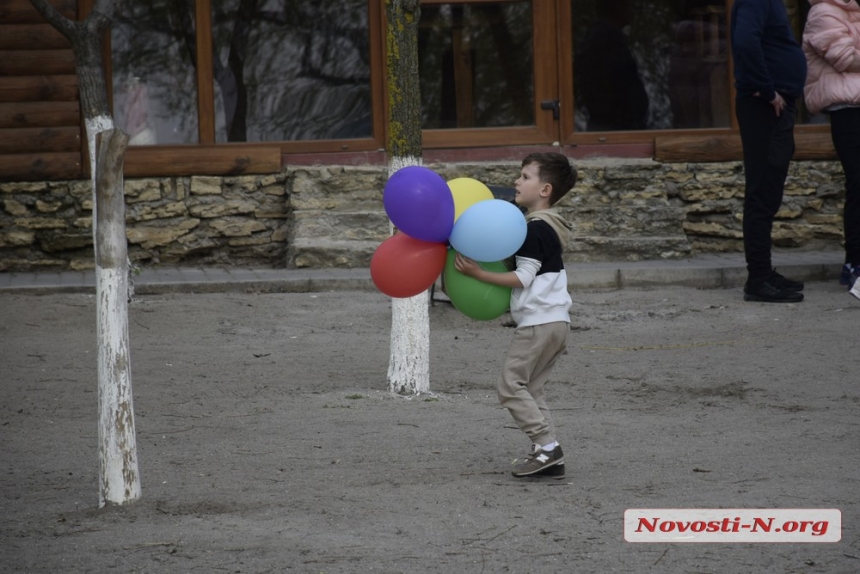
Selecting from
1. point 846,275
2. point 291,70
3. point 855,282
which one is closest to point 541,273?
point 855,282

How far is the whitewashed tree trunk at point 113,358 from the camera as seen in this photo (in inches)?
177

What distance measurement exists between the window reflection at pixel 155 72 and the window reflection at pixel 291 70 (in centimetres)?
28

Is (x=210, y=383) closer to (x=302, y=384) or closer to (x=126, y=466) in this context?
(x=302, y=384)

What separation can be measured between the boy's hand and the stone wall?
6039 millimetres

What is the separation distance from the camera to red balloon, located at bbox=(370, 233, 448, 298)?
481 cm

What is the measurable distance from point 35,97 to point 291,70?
7.63 ft

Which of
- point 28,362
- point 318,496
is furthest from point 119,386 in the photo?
point 28,362

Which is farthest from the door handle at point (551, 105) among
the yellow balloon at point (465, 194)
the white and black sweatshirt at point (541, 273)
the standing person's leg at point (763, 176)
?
the white and black sweatshirt at point (541, 273)

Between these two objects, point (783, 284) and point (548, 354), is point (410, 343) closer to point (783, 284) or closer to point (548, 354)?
point (548, 354)

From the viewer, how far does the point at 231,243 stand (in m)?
11.3

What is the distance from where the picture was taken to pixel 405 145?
21.6 ft

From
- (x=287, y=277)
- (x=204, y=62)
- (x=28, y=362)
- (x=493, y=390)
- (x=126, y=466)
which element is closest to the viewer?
(x=126, y=466)

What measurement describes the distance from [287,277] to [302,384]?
3.35 meters

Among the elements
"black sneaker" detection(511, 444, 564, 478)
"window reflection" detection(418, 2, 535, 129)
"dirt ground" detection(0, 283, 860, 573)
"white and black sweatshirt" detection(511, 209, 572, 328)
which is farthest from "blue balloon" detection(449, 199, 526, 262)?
"window reflection" detection(418, 2, 535, 129)
